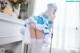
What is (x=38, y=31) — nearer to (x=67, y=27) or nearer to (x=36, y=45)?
(x=36, y=45)

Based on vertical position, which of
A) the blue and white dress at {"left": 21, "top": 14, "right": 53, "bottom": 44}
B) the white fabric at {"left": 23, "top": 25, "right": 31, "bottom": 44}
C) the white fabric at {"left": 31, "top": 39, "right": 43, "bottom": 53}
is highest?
the blue and white dress at {"left": 21, "top": 14, "right": 53, "bottom": 44}

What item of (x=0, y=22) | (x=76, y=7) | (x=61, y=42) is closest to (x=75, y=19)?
(x=76, y=7)

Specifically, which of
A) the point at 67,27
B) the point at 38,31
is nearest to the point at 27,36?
the point at 38,31

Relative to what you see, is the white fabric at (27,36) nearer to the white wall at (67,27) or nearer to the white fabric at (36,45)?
the white fabric at (36,45)

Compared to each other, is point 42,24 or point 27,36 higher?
point 42,24

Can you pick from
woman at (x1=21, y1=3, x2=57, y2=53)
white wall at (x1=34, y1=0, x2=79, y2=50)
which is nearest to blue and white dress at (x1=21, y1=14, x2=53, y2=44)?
woman at (x1=21, y1=3, x2=57, y2=53)

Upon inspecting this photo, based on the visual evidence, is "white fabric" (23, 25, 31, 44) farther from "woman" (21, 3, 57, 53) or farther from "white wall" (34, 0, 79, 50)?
"white wall" (34, 0, 79, 50)

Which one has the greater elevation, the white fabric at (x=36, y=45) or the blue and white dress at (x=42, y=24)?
the blue and white dress at (x=42, y=24)

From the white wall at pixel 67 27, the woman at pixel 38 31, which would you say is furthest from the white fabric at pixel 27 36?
the white wall at pixel 67 27

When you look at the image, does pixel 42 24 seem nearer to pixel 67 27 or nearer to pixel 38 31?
pixel 38 31

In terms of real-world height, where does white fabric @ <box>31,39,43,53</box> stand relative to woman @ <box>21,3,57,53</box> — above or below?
below

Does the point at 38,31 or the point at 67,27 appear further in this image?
the point at 67,27

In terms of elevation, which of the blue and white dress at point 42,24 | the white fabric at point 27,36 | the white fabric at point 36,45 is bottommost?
the white fabric at point 36,45

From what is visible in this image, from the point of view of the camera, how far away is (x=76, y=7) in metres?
2.26
